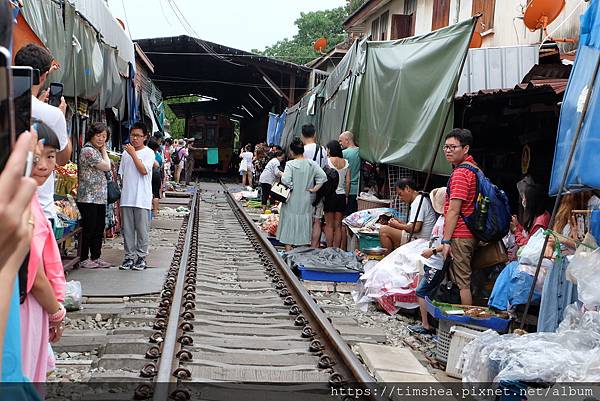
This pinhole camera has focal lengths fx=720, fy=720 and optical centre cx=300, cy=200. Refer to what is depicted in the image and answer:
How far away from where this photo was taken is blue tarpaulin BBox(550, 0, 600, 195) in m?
4.54

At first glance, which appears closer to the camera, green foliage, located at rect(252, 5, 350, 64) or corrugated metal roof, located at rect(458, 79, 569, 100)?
corrugated metal roof, located at rect(458, 79, 569, 100)

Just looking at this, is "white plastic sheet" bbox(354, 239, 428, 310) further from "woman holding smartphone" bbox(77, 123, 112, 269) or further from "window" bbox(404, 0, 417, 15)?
"window" bbox(404, 0, 417, 15)

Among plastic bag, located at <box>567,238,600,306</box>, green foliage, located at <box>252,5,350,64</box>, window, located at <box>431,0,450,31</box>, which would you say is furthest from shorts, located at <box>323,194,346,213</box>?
green foliage, located at <box>252,5,350,64</box>

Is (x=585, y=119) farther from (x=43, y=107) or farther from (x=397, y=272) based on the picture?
(x=43, y=107)

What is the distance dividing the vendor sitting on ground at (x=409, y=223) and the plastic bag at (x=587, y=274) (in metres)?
3.03

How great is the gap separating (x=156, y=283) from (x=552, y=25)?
710 cm

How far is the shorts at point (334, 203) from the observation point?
34.4ft

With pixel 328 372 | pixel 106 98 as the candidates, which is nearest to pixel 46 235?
pixel 328 372

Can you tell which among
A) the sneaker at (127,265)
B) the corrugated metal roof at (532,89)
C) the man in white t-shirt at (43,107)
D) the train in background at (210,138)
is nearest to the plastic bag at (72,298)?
the man in white t-shirt at (43,107)

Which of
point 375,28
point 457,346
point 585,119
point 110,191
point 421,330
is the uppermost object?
point 375,28

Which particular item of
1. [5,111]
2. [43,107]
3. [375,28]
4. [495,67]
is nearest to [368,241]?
[495,67]

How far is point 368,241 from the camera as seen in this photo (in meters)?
9.39

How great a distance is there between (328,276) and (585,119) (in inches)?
179

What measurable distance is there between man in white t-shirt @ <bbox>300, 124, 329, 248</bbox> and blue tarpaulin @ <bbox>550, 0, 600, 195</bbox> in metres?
5.47
